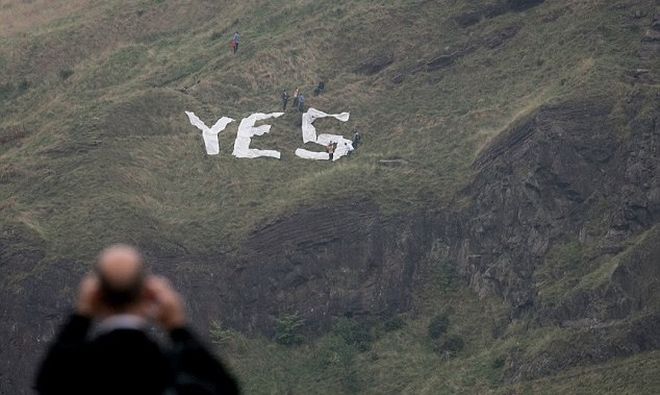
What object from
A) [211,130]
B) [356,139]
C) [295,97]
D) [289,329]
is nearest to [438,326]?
[289,329]

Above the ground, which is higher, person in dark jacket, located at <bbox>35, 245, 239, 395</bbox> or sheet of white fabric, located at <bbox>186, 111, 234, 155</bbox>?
person in dark jacket, located at <bbox>35, 245, 239, 395</bbox>

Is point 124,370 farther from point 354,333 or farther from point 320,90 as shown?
point 320,90

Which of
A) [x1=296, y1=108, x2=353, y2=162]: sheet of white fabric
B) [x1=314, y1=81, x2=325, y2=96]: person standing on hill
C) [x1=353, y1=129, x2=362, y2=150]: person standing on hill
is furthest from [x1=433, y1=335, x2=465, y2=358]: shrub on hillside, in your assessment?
[x1=314, y1=81, x2=325, y2=96]: person standing on hill

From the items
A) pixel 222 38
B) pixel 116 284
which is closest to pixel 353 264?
pixel 222 38

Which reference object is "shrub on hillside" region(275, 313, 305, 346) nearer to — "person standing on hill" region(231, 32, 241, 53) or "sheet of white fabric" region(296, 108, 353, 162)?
"sheet of white fabric" region(296, 108, 353, 162)

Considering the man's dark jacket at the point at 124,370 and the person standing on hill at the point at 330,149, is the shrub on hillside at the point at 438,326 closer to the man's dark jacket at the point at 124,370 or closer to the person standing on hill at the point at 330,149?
the person standing on hill at the point at 330,149

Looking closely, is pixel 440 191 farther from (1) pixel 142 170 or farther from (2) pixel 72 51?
(2) pixel 72 51

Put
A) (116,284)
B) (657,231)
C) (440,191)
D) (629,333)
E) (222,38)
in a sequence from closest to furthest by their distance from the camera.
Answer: (116,284) → (629,333) → (657,231) → (440,191) → (222,38)
